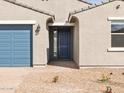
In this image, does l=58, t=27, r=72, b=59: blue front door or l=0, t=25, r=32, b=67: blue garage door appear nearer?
l=0, t=25, r=32, b=67: blue garage door

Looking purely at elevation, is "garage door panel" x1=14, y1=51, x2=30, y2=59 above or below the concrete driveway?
above

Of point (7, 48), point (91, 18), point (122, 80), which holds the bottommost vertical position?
point (122, 80)

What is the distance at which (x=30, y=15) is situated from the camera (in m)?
19.6

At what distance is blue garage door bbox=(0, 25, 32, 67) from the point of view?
1969cm

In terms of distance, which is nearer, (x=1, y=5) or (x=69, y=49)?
(x=1, y=5)

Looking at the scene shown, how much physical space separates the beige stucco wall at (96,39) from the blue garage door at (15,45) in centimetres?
327

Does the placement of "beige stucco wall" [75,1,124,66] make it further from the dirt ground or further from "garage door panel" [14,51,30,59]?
"garage door panel" [14,51,30,59]

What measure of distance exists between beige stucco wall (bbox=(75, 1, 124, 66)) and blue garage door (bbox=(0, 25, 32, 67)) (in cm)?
327

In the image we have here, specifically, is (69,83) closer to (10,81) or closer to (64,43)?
(10,81)

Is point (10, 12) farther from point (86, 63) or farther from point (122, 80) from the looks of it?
point (122, 80)

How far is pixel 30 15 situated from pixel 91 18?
371cm

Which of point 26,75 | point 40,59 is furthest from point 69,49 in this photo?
point 26,75

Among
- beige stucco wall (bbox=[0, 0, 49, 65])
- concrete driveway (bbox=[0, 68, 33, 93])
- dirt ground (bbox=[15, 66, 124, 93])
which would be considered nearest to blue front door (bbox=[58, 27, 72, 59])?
beige stucco wall (bbox=[0, 0, 49, 65])

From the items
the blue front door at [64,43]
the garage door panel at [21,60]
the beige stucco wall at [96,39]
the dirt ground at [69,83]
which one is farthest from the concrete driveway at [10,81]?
the blue front door at [64,43]
